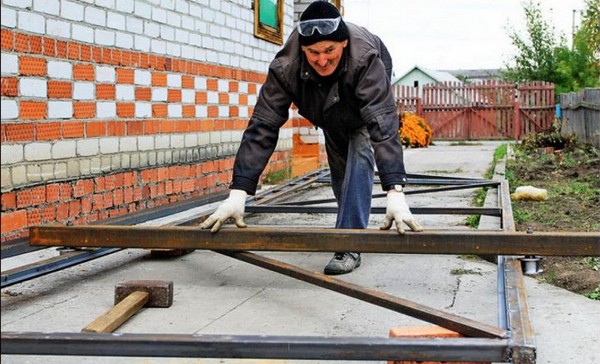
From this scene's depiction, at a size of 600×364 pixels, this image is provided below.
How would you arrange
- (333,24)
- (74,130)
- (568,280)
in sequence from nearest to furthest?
1. (333,24)
2. (568,280)
3. (74,130)

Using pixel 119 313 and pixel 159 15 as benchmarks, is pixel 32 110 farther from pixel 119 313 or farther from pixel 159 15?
pixel 159 15

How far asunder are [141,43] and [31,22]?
1623 mm

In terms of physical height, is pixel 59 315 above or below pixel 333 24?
below

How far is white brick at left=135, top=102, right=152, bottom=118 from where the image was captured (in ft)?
20.9

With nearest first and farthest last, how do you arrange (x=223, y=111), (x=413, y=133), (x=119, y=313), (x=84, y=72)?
(x=119, y=313)
(x=84, y=72)
(x=223, y=111)
(x=413, y=133)

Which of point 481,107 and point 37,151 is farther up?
point 481,107

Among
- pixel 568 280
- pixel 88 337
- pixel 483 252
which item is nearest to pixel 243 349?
pixel 88 337

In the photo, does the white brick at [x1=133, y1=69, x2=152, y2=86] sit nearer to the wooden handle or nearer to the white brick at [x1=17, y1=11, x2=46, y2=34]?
the white brick at [x1=17, y1=11, x2=46, y2=34]

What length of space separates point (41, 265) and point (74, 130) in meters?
1.70

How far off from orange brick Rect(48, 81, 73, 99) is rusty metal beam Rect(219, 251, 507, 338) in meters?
1.85

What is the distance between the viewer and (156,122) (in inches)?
266

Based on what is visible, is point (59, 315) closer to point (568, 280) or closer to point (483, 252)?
point (483, 252)

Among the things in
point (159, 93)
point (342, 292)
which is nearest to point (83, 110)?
point (159, 93)

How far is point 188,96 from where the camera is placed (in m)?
7.38
